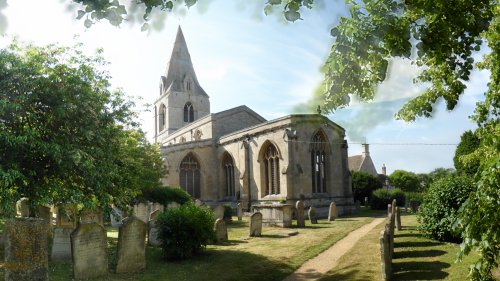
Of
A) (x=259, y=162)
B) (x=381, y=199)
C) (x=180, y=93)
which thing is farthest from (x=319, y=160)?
(x=180, y=93)

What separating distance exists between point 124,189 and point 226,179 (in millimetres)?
20837

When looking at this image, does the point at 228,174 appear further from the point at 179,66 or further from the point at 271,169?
the point at 179,66

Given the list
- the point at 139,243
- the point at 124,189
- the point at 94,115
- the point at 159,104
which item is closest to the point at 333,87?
the point at 139,243

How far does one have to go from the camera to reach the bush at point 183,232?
11720 mm

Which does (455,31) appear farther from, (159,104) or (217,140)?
(159,104)

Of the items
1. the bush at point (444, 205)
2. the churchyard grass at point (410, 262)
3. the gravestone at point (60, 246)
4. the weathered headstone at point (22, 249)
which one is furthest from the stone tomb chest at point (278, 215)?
the weathered headstone at point (22, 249)

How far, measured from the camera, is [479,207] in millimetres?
3727

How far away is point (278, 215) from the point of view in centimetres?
1956

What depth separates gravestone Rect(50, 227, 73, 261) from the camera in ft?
38.2

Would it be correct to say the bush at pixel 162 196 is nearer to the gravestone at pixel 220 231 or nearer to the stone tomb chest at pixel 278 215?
the stone tomb chest at pixel 278 215

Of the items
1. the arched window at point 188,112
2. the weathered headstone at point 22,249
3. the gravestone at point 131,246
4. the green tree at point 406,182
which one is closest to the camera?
the weathered headstone at point 22,249

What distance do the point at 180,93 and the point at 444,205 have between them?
44.4m

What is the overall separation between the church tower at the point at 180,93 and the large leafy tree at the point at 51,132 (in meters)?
39.9

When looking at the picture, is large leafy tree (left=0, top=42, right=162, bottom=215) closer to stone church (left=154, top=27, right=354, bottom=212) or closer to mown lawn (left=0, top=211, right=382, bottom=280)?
mown lawn (left=0, top=211, right=382, bottom=280)
